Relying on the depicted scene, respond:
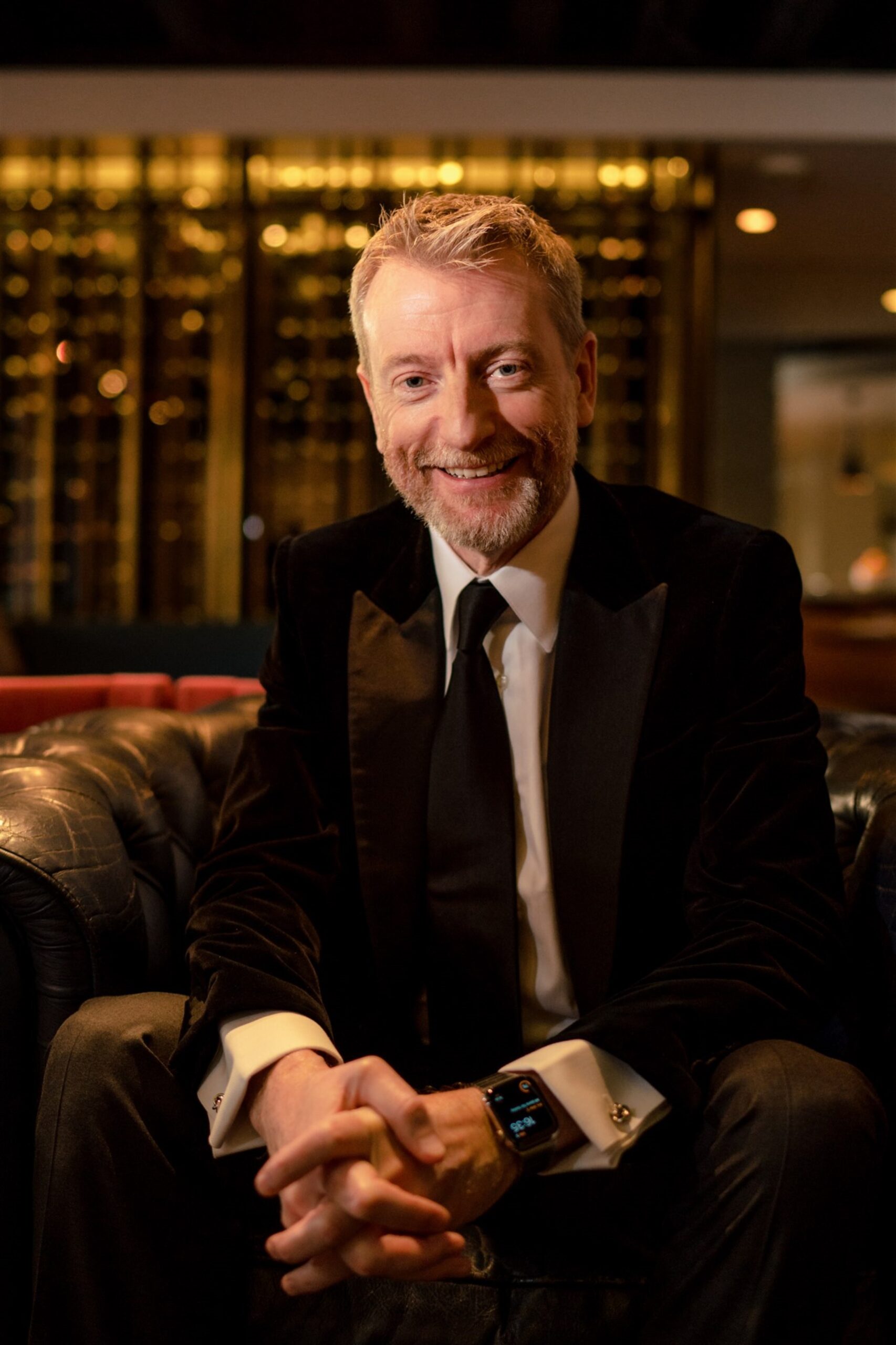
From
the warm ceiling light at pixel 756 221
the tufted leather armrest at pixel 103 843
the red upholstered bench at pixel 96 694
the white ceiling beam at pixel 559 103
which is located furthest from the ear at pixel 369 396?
the warm ceiling light at pixel 756 221

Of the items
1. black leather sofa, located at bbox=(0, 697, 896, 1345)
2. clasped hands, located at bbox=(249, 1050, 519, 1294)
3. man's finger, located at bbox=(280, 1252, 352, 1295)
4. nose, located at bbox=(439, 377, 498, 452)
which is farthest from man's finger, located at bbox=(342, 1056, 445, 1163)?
nose, located at bbox=(439, 377, 498, 452)

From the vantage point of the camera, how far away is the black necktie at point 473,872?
113 cm

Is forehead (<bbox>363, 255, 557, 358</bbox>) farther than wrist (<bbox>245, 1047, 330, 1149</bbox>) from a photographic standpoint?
Yes

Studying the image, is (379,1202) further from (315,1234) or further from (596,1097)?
(596,1097)

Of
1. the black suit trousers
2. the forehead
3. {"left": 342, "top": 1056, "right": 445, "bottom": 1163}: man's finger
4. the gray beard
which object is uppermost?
the forehead

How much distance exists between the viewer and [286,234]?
5.80 m

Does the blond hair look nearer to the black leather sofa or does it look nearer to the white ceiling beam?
the black leather sofa

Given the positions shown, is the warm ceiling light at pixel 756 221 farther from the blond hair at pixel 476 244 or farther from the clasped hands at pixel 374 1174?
the clasped hands at pixel 374 1174

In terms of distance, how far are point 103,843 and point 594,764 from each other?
0.50 meters

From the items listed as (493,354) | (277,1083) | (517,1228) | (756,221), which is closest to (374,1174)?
(277,1083)

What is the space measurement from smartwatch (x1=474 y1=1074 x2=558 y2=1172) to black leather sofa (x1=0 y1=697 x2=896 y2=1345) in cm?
17

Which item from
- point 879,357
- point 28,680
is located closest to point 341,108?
point 28,680

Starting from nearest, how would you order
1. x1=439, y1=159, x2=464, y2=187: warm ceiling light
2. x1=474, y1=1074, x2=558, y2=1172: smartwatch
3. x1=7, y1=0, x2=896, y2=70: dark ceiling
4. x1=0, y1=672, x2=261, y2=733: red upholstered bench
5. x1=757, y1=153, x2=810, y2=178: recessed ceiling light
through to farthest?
x1=474, y1=1074, x2=558, y2=1172: smartwatch, x1=0, y1=672, x2=261, y2=733: red upholstered bench, x1=7, y1=0, x2=896, y2=70: dark ceiling, x1=757, y1=153, x2=810, y2=178: recessed ceiling light, x1=439, y1=159, x2=464, y2=187: warm ceiling light

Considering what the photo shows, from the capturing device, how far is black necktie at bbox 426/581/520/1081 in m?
1.13
